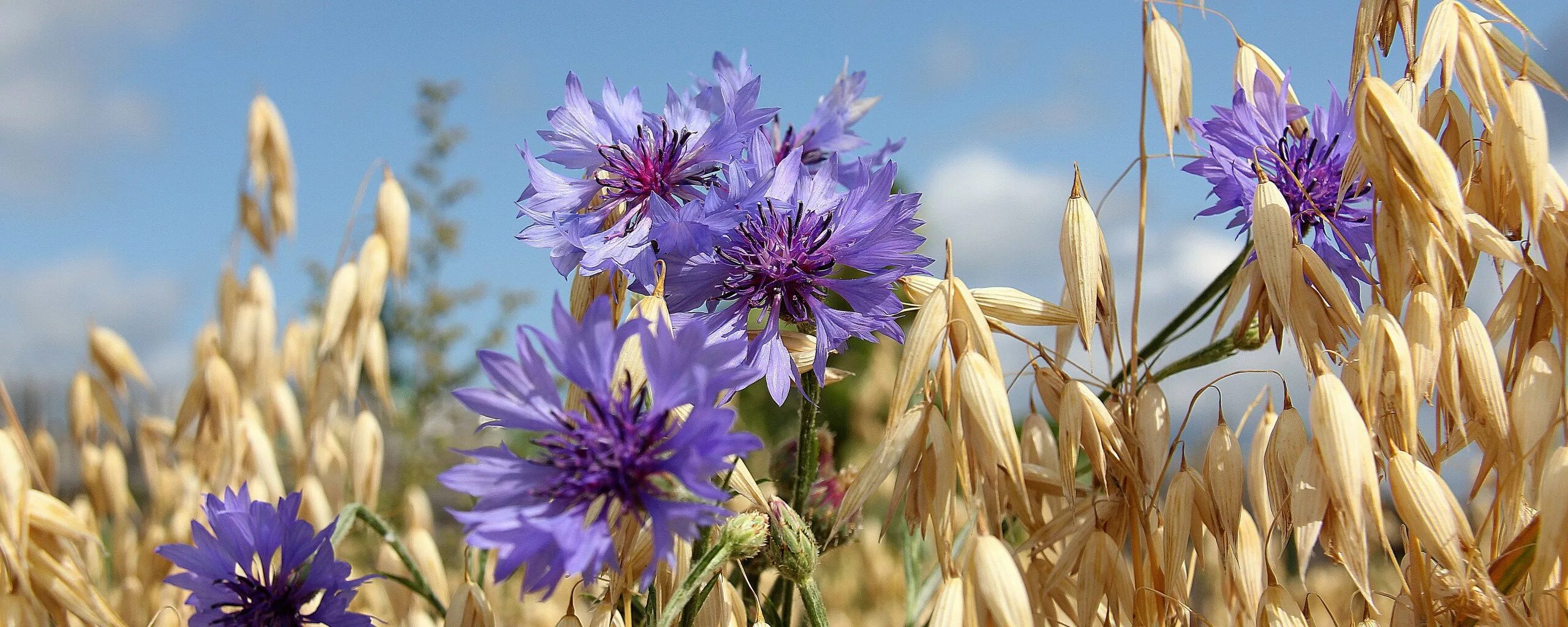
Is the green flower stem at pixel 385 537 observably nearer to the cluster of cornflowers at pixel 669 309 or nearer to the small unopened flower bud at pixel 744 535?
the cluster of cornflowers at pixel 669 309

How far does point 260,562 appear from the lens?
60 centimetres

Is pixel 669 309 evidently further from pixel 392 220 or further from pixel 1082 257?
pixel 392 220

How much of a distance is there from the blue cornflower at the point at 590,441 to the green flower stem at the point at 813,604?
10cm

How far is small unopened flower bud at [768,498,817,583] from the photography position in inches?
19.3

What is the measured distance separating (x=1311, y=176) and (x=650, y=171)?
437 mm

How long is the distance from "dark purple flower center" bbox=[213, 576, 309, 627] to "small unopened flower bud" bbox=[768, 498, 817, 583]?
29 centimetres

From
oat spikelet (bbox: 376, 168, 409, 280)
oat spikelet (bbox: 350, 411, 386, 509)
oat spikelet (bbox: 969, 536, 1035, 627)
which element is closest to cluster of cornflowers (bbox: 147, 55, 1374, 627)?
oat spikelet (bbox: 969, 536, 1035, 627)

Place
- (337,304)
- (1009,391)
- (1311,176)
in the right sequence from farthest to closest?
1. (337,304)
2. (1311,176)
3. (1009,391)

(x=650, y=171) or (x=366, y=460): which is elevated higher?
(x=650, y=171)

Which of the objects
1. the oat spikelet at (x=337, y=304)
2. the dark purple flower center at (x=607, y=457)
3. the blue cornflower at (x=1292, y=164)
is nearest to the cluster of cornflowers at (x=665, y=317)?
the dark purple flower center at (x=607, y=457)

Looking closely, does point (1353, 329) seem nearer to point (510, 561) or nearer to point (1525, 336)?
point (1525, 336)

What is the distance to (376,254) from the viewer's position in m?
0.99

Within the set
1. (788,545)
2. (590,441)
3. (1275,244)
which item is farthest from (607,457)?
A: (1275,244)

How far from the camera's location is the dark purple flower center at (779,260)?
22.5 inches
